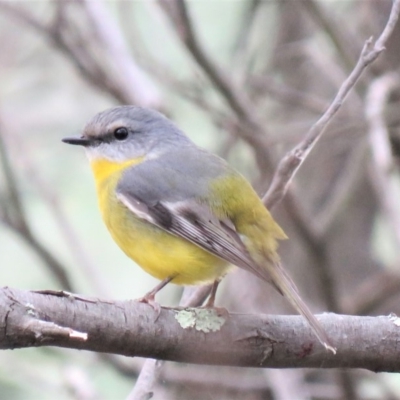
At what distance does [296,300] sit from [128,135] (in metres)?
1.38

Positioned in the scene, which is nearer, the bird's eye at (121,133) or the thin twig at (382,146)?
the bird's eye at (121,133)

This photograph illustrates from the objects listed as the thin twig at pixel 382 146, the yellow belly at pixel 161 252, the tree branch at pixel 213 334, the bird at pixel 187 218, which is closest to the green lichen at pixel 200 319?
the tree branch at pixel 213 334

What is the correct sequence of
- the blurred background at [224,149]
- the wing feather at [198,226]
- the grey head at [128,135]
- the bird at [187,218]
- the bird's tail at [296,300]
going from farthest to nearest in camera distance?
the blurred background at [224,149], the grey head at [128,135], the bird at [187,218], the wing feather at [198,226], the bird's tail at [296,300]

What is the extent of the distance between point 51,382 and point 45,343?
2646mm

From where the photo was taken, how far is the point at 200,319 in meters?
2.31

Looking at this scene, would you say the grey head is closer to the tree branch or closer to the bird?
the bird

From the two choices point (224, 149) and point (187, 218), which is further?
point (224, 149)

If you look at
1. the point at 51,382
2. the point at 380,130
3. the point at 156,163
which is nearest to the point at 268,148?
the point at 380,130

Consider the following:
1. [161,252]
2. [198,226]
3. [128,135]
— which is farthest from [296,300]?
[128,135]

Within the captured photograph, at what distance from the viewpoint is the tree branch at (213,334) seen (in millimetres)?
2016

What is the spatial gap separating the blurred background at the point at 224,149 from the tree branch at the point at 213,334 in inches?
50.3

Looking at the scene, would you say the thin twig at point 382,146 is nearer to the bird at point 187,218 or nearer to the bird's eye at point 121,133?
the bird at point 187,218

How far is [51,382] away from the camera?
4.39m

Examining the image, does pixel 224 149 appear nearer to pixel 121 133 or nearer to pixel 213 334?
pixel 121 133
